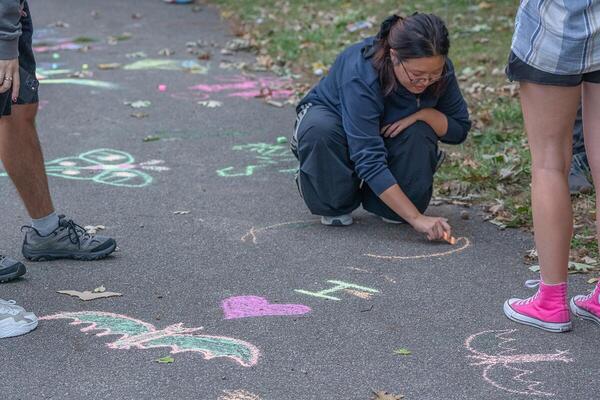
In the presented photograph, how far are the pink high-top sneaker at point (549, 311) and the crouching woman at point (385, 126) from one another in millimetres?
907

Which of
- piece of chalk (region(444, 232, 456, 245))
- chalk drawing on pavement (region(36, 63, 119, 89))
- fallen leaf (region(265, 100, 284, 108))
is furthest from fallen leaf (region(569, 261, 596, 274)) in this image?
chalk drawing on pavement (region(36, 63, 119, 89))

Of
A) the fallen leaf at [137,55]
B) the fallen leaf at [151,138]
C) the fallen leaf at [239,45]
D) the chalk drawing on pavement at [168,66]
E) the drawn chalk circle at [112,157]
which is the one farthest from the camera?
the fallen leaf at [239,45]

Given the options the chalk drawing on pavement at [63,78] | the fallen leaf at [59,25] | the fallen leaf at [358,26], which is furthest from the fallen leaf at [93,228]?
the fallen leaf at [59,25]

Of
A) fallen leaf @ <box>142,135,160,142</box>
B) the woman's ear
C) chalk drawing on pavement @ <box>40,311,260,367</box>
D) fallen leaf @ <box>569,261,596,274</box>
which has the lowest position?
fallen leaf @ <box>142,135,160,142</box>

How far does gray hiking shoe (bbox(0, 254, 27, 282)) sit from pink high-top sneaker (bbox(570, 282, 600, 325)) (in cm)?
221

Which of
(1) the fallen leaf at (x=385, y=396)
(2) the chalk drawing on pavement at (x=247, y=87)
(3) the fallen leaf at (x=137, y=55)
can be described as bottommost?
(2) the chalk drawing on pavement at (x=247, y=87)

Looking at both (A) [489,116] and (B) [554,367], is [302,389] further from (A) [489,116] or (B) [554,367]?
(A) [489,116]

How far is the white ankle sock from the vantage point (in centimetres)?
434

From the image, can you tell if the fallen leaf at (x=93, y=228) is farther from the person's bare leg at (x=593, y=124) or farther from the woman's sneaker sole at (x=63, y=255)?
the person's bare leg at (x=593, y=124)

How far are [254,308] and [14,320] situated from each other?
89 cm

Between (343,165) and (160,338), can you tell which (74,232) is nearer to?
(160,338)

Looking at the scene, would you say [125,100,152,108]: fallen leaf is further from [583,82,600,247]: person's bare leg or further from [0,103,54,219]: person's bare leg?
[583,82,600,247]: person's bare leg

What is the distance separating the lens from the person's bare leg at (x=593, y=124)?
3.43 m

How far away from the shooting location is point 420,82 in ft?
14.4
